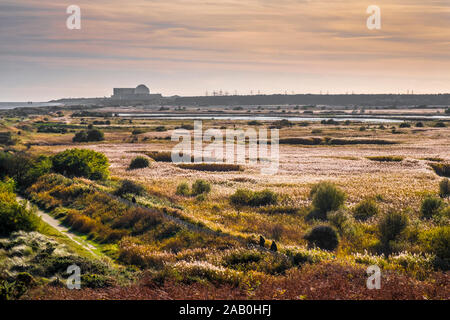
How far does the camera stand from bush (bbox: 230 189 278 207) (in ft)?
112

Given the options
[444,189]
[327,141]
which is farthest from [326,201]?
[327,141]

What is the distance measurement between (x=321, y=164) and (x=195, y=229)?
121ft

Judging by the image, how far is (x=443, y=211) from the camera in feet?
92.3

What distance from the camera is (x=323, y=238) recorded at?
2225 centimetres

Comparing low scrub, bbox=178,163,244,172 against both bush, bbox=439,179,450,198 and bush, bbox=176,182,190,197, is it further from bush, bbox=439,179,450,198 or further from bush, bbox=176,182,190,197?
bush, bbox=439,179,450,198

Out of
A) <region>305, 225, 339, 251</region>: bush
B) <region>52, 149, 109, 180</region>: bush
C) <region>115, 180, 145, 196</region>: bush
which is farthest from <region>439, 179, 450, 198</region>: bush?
<region>52, 149, 109, 180</region>: bush

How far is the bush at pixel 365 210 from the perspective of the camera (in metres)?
29.3

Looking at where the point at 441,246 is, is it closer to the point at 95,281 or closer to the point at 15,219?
the point at 95,281

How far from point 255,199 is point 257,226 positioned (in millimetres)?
8295

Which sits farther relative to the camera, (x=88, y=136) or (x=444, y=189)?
(x=88, y=136)

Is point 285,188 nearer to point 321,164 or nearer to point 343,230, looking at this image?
point 343,230

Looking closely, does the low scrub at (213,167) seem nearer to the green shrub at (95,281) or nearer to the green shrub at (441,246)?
the green shrub at (441,246)

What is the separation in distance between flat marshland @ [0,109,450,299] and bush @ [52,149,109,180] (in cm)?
20
